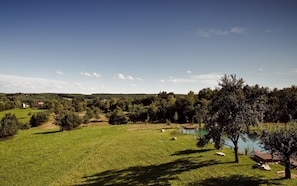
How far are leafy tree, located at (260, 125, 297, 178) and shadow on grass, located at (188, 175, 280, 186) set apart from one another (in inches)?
81.7

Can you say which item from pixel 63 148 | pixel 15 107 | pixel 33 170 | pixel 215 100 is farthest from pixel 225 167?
pixel 15 107

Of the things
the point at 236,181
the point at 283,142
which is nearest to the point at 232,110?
the point at 283,142

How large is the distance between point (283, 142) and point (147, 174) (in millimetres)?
11864

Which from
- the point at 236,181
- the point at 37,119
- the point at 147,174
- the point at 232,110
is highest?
the point at 232,110

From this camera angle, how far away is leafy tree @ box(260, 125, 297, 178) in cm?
1573

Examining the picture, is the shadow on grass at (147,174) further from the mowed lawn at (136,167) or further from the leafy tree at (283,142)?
the leafy tree at (283,142)

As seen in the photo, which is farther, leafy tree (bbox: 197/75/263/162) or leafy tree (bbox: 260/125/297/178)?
leafy tree (bbox: 197/75/263/162)

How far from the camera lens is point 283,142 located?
16.1 metres

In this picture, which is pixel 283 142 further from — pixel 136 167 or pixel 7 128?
pixel 7 128

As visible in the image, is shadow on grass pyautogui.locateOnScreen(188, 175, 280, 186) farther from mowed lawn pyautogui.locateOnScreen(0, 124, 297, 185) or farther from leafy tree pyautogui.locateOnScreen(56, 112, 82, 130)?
leafy tree pyautogui.locateOnScreen(56, 112, 82, 130)

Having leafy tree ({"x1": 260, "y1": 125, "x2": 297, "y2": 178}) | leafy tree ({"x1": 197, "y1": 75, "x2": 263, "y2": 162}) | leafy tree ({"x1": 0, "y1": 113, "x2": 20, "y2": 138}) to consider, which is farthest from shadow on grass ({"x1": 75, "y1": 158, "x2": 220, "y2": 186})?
leafy tree ({"x1": 0, "y1": 113, "x2": 20, "y2": 138})

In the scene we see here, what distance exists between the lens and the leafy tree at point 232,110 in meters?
19.4

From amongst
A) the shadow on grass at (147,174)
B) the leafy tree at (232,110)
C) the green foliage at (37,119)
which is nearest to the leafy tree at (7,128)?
the green foliage at (37,119)

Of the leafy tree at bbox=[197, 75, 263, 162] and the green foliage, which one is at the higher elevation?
Result: the leafy tree at bbox=[197, 75, 263, 162]
